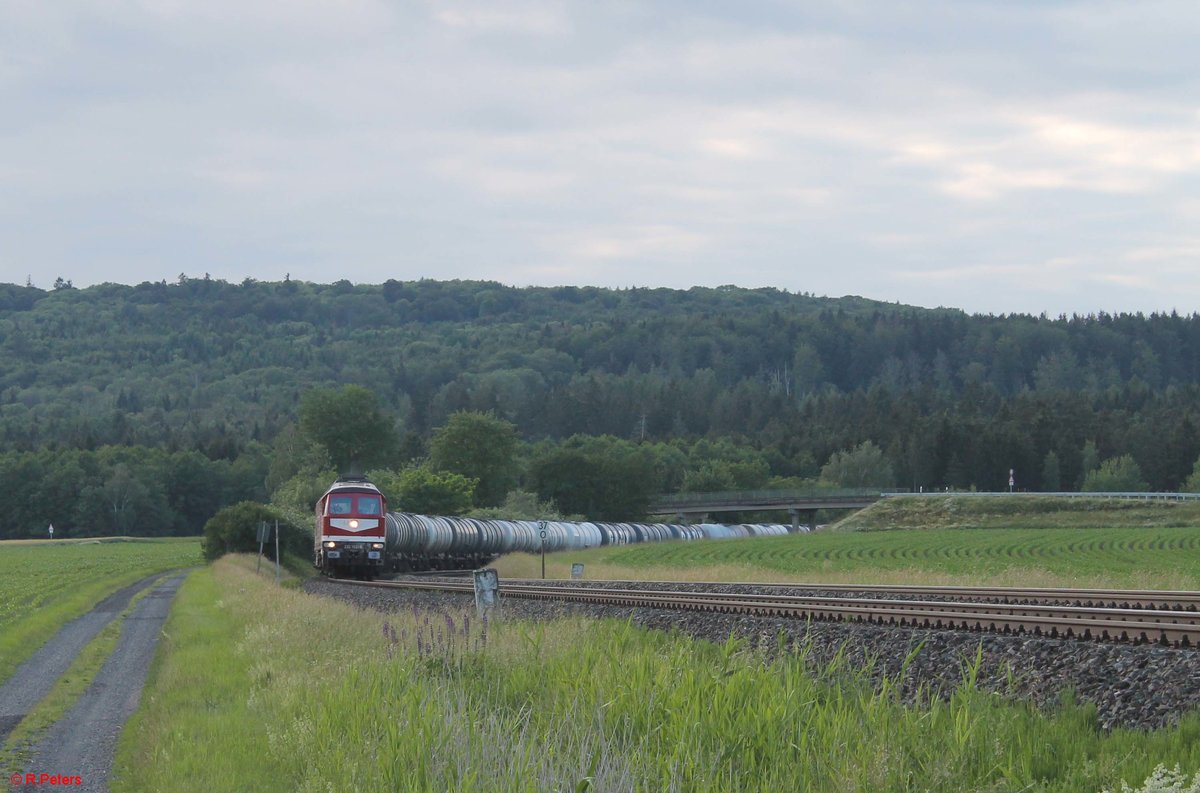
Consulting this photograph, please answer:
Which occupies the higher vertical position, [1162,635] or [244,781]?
[1162,635]

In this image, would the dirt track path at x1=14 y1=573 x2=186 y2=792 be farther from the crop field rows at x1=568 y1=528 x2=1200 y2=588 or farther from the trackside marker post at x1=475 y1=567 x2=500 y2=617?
the crop field rows at x1=568 y1=528 x2=1200 y2=588

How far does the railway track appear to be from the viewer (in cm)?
1461

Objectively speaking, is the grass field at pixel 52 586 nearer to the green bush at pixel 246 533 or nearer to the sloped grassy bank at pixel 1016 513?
the green bush at pixel 246 533

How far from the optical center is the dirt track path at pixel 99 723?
14.1 meters

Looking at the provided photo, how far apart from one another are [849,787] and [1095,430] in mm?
180260

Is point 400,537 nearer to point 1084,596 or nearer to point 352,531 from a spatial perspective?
point 352,531

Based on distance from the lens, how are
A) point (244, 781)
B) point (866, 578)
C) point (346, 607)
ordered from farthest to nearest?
point (866, 578), point (346, 607), point (244, 781)

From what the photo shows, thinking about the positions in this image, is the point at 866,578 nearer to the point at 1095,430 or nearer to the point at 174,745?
the point at 174,745

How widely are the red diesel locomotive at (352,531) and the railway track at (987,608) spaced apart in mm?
18108

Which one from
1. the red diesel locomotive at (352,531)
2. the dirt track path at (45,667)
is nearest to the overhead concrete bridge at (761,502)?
the red diesel locomotive at (352,531)

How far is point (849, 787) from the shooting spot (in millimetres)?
9547

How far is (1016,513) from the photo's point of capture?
100938 millimetres

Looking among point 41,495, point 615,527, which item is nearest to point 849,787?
point 615,527

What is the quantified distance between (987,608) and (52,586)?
130 feet
